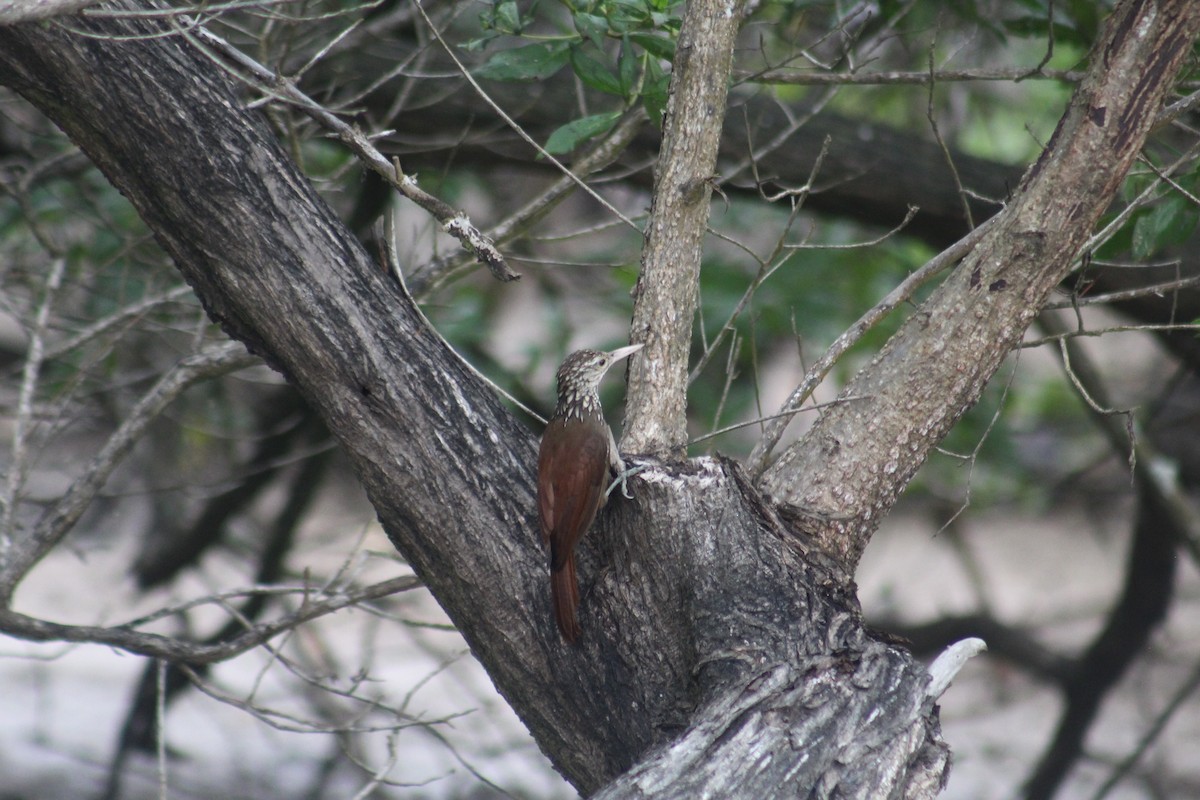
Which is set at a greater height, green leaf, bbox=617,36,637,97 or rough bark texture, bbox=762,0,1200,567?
green leaf, bbox=617,36,637,97

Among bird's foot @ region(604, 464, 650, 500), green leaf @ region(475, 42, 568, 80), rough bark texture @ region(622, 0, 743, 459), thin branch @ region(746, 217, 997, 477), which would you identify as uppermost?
green leaf @ region(475, 42, 568, 80)

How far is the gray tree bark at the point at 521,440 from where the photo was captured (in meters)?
2.13

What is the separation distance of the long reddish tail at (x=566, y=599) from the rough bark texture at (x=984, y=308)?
468mm

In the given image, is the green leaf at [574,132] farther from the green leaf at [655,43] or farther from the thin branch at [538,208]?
the thin branch at [538,208]

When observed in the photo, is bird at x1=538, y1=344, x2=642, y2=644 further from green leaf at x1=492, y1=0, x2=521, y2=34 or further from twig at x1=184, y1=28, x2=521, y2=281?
green leaf at x1=492, y1=0, x2=521, y2=34

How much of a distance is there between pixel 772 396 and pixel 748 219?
2414mm

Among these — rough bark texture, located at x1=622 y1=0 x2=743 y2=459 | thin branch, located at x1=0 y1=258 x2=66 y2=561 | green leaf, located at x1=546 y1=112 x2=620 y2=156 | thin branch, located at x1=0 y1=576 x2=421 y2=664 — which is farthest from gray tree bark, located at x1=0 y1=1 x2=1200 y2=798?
A: thin branch, located at x1=0 y1=258 x2=66 y2=561

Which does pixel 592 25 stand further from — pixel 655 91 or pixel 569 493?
pixel 569 493

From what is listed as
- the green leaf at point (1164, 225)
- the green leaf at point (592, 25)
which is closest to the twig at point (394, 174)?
the green leaf at point (592, 25)

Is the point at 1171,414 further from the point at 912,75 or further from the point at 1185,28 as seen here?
the point at 1185,28

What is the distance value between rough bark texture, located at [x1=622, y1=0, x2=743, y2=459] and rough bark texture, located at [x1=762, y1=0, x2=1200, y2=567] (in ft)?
0.94

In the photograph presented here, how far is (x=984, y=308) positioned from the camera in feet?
7.49

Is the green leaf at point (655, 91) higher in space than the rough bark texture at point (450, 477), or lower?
higher

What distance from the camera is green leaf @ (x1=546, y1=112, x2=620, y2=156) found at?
8.76 feet
